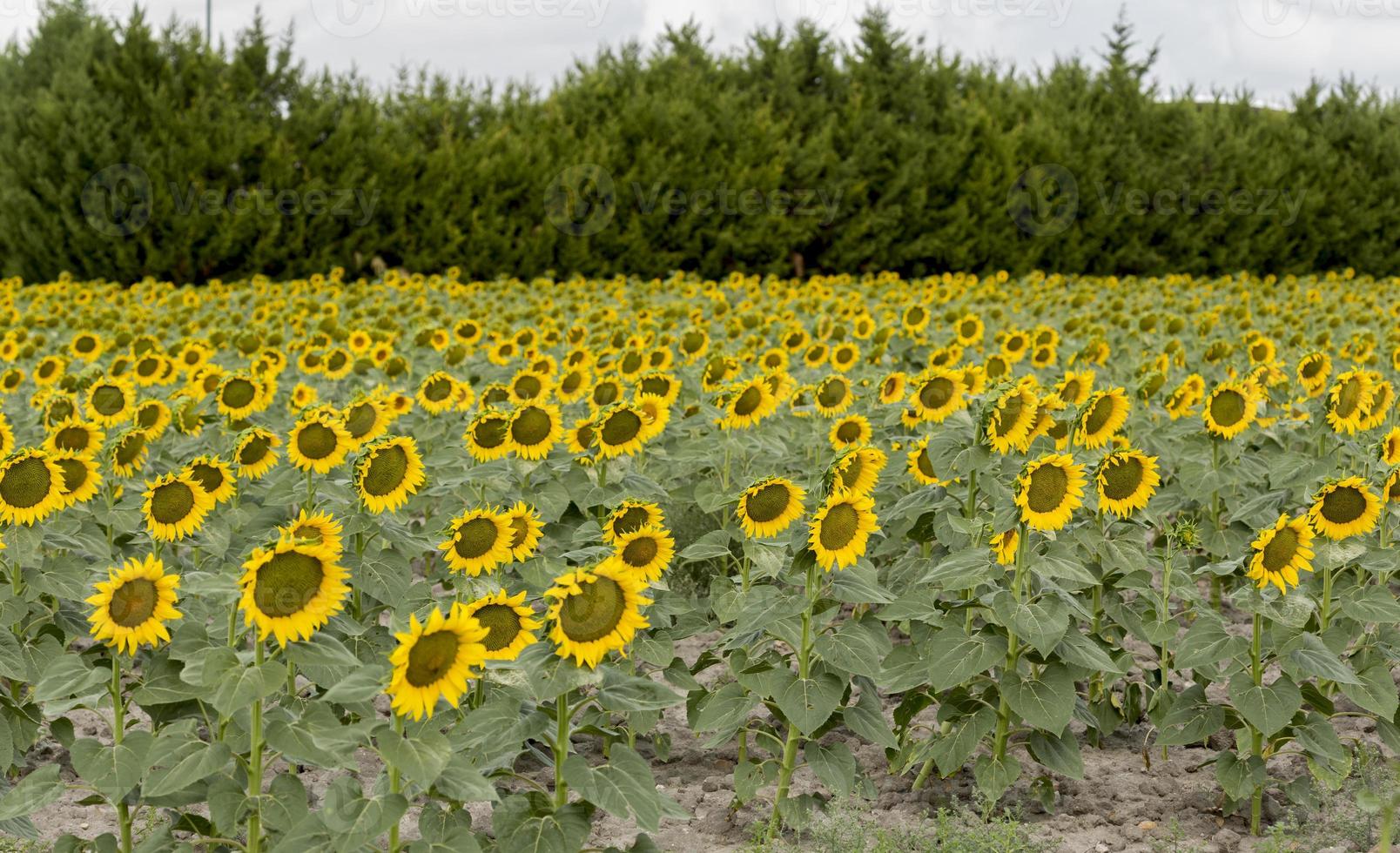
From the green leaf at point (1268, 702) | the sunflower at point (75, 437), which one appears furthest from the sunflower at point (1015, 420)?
the sunflower at point (75, 437)

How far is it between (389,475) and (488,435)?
517mm

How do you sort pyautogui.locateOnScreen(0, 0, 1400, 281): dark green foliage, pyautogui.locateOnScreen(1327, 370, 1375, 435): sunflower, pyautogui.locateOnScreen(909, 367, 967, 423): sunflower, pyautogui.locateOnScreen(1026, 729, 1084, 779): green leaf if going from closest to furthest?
pyautogui.locateOnScreen(1026, 729, 1084, 779): green leaf, pyautogui.locateOnScreen(1327, 370, 1375, 435): sunflower, pyautogui.locateOnScreen(909, 367, 967, 423): sunflower, pyautogui.locateOnScreen(0, 0, 1400, 281): dark green foliage

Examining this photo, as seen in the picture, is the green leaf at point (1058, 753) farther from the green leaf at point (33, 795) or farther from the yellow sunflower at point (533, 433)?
the green leaf at point (33, 795)

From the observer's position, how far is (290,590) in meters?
2.32

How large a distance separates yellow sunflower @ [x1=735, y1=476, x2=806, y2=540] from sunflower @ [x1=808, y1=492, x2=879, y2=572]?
0.52 feet

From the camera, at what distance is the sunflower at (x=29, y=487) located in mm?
3129

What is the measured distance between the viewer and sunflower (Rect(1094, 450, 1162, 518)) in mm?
3148

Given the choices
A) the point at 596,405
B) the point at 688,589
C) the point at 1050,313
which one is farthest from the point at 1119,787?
the point at 1050,313

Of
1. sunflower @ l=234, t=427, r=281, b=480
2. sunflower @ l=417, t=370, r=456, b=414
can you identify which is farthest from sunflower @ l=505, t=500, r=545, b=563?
sunflower @ l=417, t=370, r=456, b=414

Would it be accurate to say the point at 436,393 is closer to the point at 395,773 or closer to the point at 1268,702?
the point at 395,773

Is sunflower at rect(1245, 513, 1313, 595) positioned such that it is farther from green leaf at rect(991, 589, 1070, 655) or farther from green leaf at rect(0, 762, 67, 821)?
green leaf at rect(0, 762, 67, 821)

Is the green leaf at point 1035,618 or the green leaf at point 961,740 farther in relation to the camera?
the green leaf at point 961,740

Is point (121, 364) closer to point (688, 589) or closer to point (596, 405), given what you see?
point (596, 405)

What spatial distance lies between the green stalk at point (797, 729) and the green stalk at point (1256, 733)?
1.08 meters
